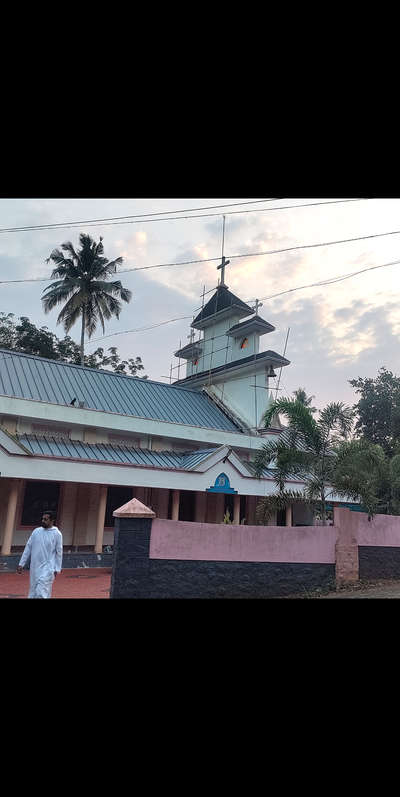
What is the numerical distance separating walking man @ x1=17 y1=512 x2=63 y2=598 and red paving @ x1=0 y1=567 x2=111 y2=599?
279 centimetres

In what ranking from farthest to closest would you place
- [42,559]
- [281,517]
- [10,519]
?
1. [281,517]
2. [10,519]
3. [42,559]

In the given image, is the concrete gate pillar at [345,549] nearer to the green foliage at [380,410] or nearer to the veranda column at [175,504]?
the veranda column at [175,504]

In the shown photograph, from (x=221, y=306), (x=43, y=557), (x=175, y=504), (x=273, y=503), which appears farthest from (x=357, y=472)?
(x=221, y=306)

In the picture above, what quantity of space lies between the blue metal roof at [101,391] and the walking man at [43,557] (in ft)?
25.2

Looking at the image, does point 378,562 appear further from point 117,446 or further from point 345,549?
point 117,446

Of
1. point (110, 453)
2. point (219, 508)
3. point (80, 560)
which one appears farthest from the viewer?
point (219, 508)

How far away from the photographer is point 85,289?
24.3 metres

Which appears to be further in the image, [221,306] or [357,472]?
[221,306]

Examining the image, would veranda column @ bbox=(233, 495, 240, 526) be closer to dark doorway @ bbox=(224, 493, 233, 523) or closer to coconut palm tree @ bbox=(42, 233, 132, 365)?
dark doorway @ bbox=(224, 493, 233, 523)

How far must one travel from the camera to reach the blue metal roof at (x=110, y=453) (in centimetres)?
1209

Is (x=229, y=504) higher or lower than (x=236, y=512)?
higher

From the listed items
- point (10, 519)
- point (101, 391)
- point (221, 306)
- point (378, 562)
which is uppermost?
point (221, 306)

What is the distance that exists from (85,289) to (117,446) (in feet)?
41.1
